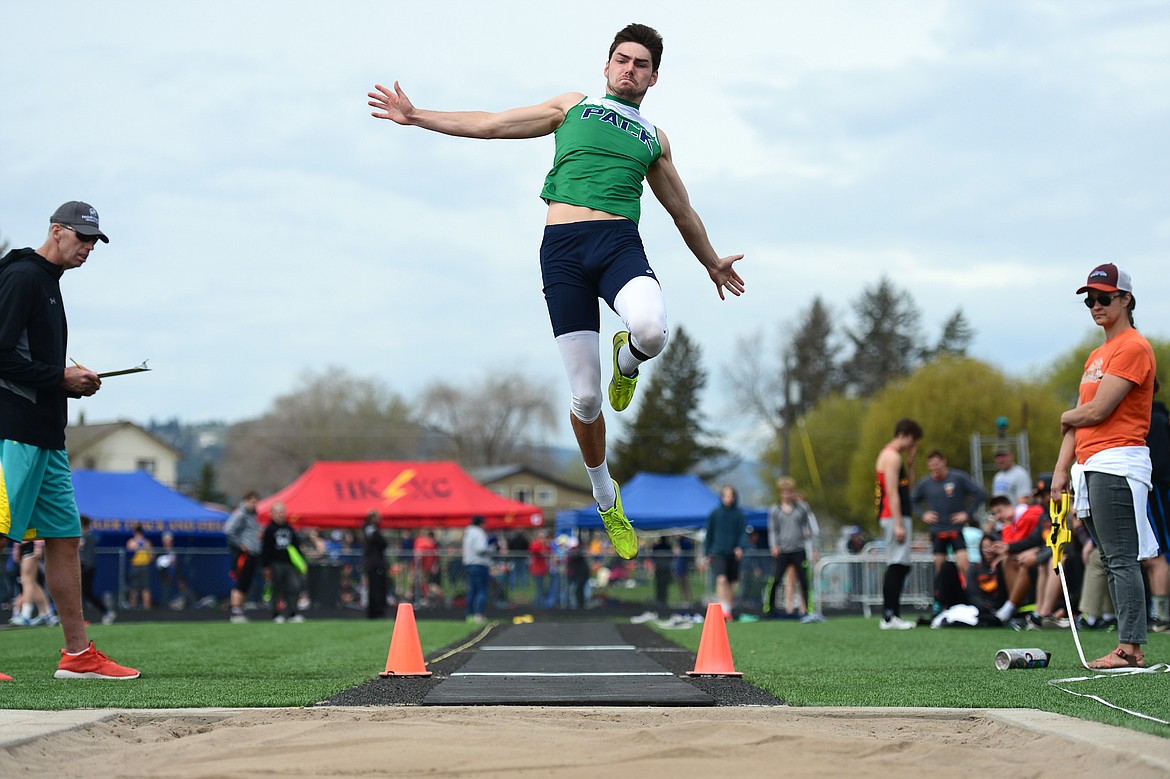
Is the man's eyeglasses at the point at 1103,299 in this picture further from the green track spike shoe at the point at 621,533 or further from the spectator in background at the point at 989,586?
the spectator in background at the point at 989,586

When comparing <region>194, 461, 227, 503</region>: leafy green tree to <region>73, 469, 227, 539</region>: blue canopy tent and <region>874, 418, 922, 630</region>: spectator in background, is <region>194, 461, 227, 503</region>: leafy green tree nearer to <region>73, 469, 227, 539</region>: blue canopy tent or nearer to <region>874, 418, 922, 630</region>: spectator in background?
<region>73, 469, 227, 539</region>: blue canopy tent

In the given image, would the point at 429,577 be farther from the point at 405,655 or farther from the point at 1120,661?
the point at 1120,661

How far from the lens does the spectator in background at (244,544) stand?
19.2 metres

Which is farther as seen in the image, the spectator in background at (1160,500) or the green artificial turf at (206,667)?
the spectator in background at (1160,500)

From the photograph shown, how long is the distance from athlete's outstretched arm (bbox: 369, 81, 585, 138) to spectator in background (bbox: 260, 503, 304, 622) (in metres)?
13.4

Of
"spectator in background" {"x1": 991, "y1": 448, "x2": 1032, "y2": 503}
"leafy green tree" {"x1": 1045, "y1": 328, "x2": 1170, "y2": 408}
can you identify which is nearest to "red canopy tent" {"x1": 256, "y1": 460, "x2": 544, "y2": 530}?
"spectator in background" {"x1": 991, "y1": 448, "x2": 1032, "y2": 503}

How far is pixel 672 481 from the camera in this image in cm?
3338

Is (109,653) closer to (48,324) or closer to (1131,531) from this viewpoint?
(48,324)

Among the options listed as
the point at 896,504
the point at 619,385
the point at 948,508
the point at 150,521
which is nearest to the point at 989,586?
the point at 948,508

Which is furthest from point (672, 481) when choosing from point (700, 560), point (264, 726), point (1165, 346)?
point (1165, 346)

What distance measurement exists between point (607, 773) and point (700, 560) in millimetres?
20104

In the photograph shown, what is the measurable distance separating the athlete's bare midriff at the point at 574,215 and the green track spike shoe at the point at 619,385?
0.59 m

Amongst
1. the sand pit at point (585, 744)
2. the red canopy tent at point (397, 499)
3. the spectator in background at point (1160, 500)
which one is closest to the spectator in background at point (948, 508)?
the spectator in background at point (1160, 500)

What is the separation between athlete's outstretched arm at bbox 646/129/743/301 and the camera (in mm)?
5785
